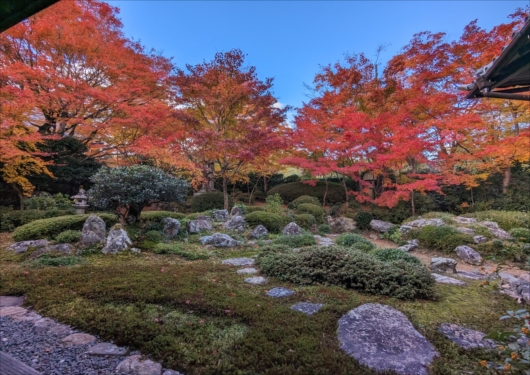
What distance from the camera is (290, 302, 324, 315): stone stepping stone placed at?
2.68 meters

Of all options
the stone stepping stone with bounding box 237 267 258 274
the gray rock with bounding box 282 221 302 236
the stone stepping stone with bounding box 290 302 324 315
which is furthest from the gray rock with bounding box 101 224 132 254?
the gray rock with bounding box 282 221 302 236

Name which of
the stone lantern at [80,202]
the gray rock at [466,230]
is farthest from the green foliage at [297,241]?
the stone lantern at [80,202]

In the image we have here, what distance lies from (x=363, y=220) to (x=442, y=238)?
127 inches

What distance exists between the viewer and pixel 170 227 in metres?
6.49

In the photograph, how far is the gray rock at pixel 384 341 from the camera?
1867mm

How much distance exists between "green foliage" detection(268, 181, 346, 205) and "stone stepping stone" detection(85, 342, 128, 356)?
39.3ft

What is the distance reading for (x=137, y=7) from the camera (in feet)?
12.5

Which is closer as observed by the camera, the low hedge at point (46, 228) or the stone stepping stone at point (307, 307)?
the stone stepping stone at point (307, 307)

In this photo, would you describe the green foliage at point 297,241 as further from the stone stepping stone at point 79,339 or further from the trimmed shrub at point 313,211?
the stone stepping stone at point 79,339

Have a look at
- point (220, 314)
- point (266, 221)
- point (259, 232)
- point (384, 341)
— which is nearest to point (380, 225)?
point (266, 221)

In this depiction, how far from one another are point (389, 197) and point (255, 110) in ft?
20.3

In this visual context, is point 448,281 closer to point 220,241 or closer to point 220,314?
point 220,314

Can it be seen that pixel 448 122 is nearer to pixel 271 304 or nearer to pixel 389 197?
pixel 389 197

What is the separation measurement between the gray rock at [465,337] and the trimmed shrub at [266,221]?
5.46m
